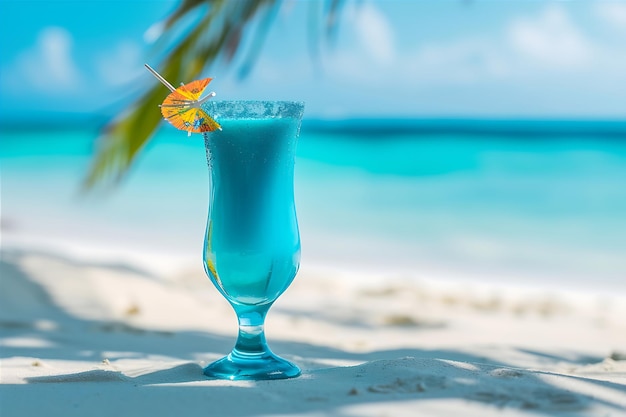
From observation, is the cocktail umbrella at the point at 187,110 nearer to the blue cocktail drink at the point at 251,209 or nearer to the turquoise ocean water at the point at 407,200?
the blue cocktail drink at the point at 251,209

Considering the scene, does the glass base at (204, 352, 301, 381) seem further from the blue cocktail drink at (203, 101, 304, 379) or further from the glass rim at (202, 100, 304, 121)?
the glass rim at (202, 100, 304, 121)

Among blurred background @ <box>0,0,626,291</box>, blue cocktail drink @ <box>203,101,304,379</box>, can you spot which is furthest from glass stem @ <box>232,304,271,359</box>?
blurred background @ <box>0,0,626,291</box>

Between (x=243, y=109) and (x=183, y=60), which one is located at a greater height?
(x=183, y=60)

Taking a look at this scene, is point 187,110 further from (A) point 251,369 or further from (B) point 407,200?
(B) point 407,200

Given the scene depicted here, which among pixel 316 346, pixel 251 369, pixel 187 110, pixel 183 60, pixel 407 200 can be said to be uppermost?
pixel 407 200

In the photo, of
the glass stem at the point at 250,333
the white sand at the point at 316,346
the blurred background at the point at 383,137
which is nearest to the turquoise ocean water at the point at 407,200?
the blurred background at the point at 383,137

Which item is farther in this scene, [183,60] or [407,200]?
[407,200]

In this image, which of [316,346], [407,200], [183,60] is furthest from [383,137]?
[316,346]
